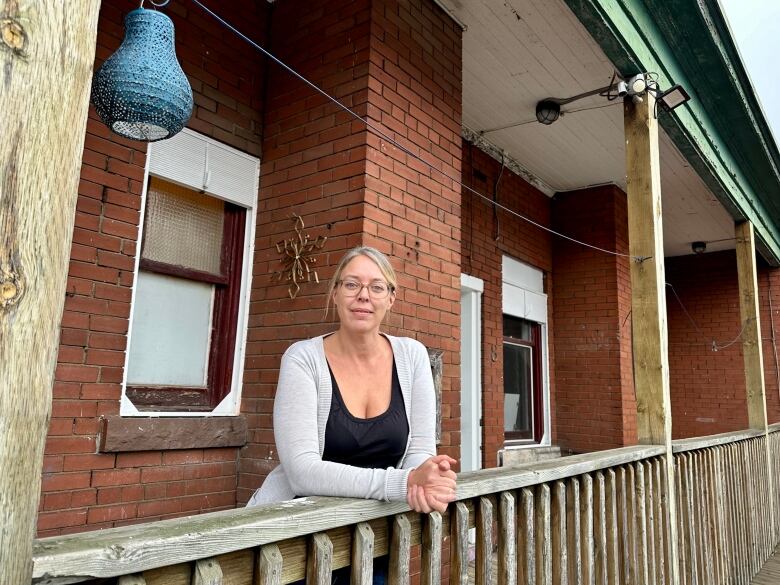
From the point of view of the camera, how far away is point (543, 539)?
93.0 inches

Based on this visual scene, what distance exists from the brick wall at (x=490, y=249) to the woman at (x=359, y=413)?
4.08 m

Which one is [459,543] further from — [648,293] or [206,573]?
[648,293]

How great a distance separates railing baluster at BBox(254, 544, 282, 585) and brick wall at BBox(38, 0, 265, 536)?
2009mm

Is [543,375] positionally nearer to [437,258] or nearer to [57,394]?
[437,258]

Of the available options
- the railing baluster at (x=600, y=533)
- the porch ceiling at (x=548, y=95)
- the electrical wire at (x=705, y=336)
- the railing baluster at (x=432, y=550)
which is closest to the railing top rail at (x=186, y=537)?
the railing baluster at (x=432, y=550)

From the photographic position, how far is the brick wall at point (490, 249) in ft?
20.1

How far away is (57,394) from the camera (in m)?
2.97

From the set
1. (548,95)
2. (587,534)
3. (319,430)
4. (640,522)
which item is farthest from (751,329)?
(319,430)

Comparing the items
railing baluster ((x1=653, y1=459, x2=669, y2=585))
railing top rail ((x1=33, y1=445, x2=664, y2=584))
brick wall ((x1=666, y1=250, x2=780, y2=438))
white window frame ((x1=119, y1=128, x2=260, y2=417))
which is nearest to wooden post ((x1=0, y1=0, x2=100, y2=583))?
railing top rail ((x1=33, y1=445, x2=664, y2=584))

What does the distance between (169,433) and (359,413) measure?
1823 mm

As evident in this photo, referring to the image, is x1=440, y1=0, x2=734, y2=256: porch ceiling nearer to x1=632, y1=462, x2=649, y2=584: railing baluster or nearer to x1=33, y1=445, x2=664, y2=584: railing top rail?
x1=632, y1=462, x2=649, y2=584: railing baluster

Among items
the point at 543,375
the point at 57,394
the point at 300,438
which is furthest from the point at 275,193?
the point at 543,375

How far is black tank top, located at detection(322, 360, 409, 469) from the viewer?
1.84m

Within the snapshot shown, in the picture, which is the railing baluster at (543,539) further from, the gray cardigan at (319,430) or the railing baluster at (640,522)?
the railing baluster at (640,522)
